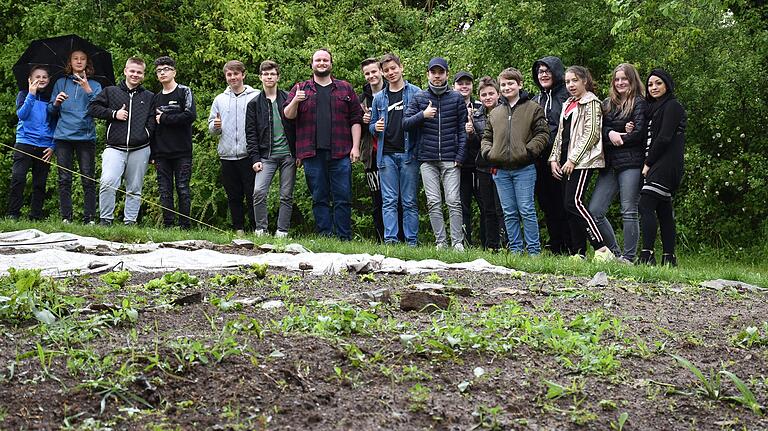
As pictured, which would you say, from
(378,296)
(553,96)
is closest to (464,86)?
(553,96)

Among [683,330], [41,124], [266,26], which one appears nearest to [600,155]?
[683,330]

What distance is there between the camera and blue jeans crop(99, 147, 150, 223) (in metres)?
11.5

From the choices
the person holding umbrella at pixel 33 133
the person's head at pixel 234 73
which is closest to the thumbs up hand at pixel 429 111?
the person's head at pixel 234 73

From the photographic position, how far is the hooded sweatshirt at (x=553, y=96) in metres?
9.95

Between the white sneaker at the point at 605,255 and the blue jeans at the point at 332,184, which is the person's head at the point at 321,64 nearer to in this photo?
the blue jeans at the point at 332,184

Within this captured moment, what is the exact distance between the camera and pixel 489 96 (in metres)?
10.7

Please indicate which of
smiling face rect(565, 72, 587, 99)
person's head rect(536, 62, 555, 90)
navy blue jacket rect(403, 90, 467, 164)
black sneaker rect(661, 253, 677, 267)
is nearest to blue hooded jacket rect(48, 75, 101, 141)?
navy blue jacket rect(403, 90, 467, 164)

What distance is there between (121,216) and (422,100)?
384 inches

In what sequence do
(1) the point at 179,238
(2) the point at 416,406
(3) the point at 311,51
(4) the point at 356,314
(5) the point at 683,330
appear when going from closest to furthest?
(2) the point at 416,406, (4) the point at 356,314, (5) the point at 683,330, (1) the point at 179,238, (3) the point at 311,51

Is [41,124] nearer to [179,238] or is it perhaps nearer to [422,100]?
[179,238]

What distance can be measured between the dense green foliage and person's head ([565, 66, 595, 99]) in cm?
290

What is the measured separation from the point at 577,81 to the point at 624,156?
33.5 inches

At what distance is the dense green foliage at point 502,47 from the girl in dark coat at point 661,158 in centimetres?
305

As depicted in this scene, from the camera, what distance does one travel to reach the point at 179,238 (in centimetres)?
973
